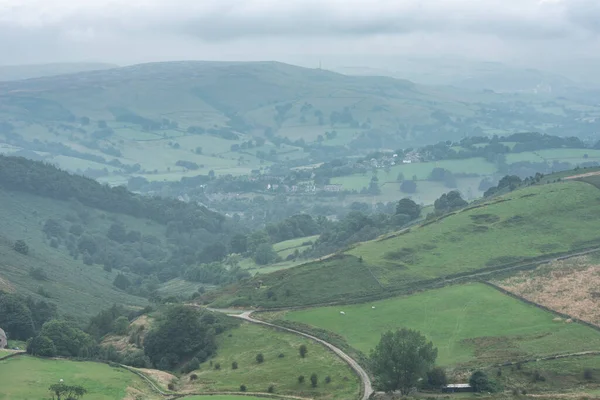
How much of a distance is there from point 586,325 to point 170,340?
142 ft

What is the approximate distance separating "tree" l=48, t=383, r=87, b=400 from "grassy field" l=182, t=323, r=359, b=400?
11.7 m

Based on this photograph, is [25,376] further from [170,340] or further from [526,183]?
[526,183]

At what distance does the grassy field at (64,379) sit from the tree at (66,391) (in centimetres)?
72

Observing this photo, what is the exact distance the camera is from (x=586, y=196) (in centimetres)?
12569

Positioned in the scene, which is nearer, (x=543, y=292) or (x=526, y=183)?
(x=543, y=292)

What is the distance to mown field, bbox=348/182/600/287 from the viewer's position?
4262 inches

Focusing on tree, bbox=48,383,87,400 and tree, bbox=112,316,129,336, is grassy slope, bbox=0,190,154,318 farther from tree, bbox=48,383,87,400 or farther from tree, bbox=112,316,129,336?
tree, bbox=48,383,87,400

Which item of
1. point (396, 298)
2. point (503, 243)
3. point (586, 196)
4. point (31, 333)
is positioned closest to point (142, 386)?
point (31, 333)

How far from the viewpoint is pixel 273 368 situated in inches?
3009

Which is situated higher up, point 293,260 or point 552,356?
point 552,356

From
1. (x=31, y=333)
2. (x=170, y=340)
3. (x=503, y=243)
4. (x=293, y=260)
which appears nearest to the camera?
(x=170, y=340)

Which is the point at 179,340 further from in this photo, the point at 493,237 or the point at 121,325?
the point at 493,237

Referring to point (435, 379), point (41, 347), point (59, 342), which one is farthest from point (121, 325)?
point (435, 379)

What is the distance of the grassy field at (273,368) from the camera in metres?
69.2
